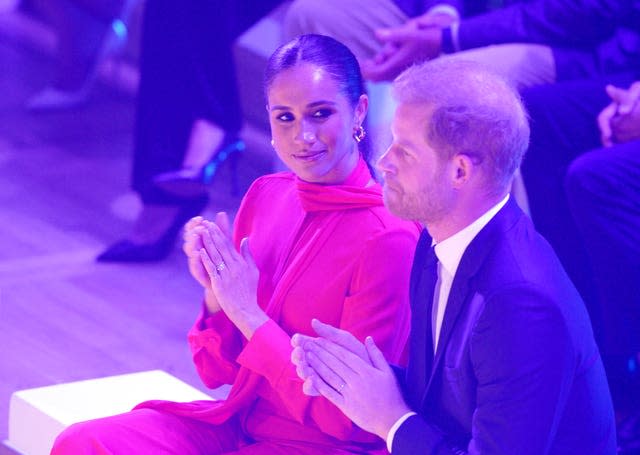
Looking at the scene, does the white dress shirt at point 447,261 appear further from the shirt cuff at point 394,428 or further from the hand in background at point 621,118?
the hand in background at point 621,118

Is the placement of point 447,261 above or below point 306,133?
below

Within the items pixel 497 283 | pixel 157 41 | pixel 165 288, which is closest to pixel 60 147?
pixel 157 41

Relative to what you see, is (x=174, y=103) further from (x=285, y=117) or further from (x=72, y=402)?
(x=285, y=117)

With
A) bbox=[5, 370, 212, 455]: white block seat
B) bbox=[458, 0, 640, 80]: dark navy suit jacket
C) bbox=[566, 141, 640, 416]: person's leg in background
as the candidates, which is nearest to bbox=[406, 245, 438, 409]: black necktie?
bbox=[5, 370, 212, 455]: white block seat

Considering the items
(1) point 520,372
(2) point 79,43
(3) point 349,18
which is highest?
(2) point 79,43

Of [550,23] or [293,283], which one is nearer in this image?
[293,283]

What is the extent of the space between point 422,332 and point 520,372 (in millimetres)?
243

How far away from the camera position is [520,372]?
1734mm

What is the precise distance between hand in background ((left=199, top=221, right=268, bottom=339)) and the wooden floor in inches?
45.4

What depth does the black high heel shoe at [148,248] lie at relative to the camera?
4.28 m

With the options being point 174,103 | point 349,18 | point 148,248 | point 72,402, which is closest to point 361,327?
point 72,402

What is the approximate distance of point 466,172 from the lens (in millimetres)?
1841

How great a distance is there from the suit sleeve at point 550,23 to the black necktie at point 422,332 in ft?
5.84

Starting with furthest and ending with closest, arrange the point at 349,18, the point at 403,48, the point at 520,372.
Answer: the point at 349,18
the point at 403,48
the point at 520,372
